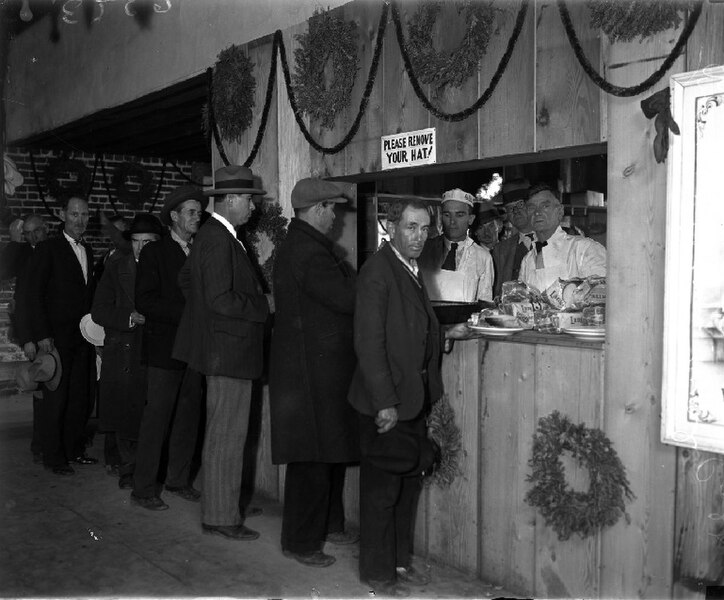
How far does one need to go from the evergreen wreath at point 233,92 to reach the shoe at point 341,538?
112 inches

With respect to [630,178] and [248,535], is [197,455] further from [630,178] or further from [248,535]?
[630,178]

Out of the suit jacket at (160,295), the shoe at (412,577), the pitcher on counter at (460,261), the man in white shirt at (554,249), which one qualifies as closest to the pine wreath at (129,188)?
the suit jacket at (160,295)

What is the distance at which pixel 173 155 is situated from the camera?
36.8ft

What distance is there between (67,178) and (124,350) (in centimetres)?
557

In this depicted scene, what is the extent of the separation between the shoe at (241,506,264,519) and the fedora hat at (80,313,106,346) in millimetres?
1799

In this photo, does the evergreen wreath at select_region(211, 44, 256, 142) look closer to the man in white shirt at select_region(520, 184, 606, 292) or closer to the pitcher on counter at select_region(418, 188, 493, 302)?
the pitcher on counter at select_region(418, 188, 493, 302)

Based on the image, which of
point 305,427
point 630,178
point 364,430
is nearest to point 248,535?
point 305,427

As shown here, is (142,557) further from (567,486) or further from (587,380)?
(587,380)

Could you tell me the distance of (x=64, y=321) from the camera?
20.0 feet

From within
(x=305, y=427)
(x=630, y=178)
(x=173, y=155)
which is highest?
(x=173, y=155)

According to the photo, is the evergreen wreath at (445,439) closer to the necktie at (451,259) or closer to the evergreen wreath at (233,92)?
→ the necktie at (451,259)

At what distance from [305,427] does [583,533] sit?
141cm

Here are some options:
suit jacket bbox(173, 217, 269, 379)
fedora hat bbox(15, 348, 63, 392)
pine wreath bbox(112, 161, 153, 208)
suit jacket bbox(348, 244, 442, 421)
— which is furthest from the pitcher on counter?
pine wreath bbox(112, 161, 153, 208)

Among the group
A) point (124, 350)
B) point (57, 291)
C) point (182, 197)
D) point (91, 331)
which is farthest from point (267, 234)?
point (57, 291)
